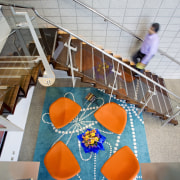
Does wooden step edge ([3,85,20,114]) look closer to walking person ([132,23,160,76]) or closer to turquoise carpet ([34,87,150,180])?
turquoise carpet ([34,87,150,180])

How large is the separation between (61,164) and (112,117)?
130 centimetres

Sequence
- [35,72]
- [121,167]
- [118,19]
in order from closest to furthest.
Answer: [121,167] → [35,72] → [118,19]

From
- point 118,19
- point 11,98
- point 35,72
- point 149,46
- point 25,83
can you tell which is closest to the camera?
point 11,98

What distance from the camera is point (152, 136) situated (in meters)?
3.88

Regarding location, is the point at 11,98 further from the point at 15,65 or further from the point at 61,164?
the point at 61,164

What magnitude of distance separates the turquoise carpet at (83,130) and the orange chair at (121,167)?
2.00ft

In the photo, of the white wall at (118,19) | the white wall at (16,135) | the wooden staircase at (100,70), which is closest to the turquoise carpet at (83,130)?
the white wall at (16,135)

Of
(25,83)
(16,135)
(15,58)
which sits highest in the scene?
(15,58)

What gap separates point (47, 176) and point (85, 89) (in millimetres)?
2192

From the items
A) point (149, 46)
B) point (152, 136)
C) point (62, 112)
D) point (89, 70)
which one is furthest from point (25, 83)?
point (152, 136)

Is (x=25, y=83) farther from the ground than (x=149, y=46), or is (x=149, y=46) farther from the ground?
(x=149, y=46)

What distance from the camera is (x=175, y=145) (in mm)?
3795

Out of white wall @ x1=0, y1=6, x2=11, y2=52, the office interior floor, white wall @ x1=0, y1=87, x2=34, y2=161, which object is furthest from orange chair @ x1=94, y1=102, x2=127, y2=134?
white wall @ x1=0, y1=6, x2=11, y2=52

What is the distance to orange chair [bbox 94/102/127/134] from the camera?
10.7 feet
